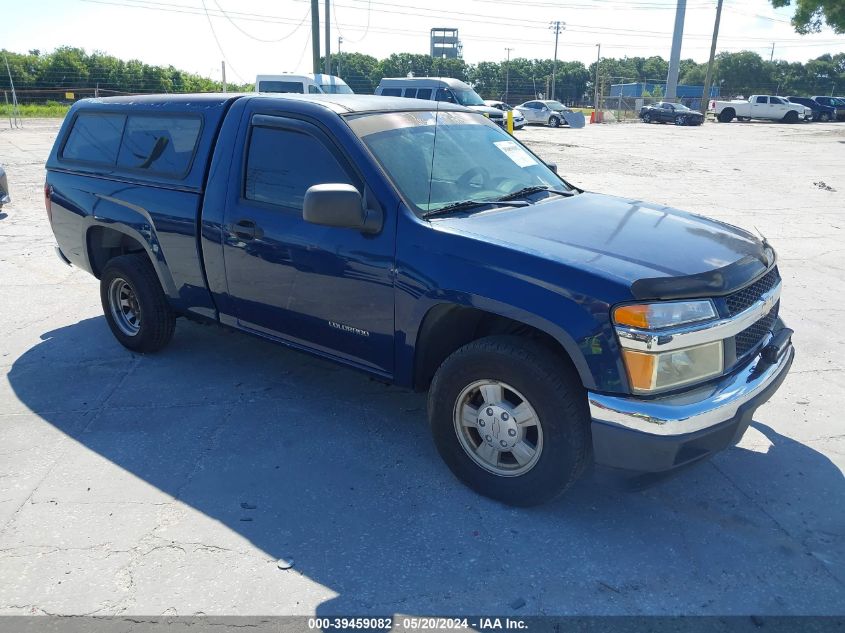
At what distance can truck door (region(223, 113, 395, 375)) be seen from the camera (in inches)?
140

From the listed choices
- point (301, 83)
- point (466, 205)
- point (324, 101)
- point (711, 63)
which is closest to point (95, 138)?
point (324, 101)

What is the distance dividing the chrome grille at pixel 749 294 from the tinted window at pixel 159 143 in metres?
3.28

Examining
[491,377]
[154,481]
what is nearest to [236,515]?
[154,481]

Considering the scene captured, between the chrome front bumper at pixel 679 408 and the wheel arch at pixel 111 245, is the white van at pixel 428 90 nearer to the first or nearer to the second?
the wheel arch at pixel 111 245

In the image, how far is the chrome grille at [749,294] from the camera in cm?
302

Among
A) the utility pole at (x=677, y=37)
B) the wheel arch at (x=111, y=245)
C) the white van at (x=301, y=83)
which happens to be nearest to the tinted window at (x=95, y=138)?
the wheel arch at (x=111, y=245)

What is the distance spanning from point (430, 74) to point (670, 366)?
9.63 m

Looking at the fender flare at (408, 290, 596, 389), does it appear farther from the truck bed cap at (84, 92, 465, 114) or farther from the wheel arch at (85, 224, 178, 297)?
the wheel arch at (85, 224, 178, 297)

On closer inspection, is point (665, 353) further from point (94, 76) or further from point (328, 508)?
point (94, 76)

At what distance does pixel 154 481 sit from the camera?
3.57 metres

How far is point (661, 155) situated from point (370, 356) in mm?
19533

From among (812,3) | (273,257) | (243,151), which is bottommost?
(273,257)

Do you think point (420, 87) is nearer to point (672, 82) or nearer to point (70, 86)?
point (70, 86)

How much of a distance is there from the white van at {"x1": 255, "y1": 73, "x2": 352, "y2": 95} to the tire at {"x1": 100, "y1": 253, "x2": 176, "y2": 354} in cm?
1685
